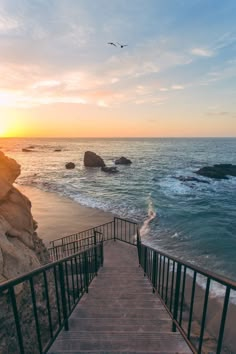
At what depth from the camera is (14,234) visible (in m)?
6.64

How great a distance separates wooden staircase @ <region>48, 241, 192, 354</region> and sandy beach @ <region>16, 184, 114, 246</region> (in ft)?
29.7

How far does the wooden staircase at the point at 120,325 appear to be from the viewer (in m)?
2.90

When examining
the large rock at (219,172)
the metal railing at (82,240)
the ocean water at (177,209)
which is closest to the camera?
the metal railing at (82,240)

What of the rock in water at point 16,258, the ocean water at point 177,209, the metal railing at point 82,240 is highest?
the rock in water at point 16,258

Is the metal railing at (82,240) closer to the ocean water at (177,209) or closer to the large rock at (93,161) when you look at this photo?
the ocean water at (177,209)

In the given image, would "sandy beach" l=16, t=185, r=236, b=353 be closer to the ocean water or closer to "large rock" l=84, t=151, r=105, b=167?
the ocean water

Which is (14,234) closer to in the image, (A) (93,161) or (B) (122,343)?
(B) (122,343)

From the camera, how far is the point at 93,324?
3.44 m

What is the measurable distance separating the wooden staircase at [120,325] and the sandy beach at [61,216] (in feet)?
29.7

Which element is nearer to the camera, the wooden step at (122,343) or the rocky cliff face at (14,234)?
the wooden step at (122,343)

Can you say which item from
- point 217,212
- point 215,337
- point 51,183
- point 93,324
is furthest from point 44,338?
point 51,183

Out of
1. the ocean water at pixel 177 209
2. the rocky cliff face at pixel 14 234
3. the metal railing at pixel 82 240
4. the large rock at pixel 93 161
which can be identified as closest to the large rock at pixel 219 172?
the ocean water at pixel 177 209

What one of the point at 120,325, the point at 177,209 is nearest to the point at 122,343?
the point at 120,325

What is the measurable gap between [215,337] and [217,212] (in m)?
13.9
